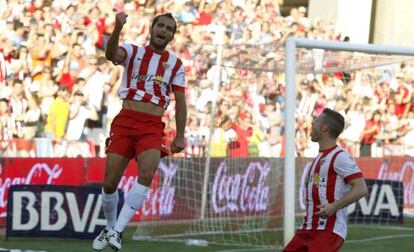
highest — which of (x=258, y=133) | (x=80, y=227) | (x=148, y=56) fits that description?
(x=148, y=56)

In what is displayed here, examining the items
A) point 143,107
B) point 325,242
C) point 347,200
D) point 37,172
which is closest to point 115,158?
point 143,107

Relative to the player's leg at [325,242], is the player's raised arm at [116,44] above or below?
above

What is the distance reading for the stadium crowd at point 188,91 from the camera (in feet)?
53.9

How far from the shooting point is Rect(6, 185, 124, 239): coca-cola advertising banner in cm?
1419

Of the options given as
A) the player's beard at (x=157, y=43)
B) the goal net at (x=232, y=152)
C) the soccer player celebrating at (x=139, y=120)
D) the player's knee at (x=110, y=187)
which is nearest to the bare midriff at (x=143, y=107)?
the soccer player celebrating at (x=139, y=120)

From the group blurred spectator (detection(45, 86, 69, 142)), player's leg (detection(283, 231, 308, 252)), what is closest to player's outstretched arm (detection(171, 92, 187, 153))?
player's leg (detection(283, 231, 308, 252))

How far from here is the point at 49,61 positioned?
1777cm

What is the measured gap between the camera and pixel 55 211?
14.3 m

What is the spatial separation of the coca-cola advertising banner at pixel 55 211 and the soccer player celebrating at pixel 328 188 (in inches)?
245

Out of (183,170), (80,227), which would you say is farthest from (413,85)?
(80,227)

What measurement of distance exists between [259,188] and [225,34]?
5.11 metres

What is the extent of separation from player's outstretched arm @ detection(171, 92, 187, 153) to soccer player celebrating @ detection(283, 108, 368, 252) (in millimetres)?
2222

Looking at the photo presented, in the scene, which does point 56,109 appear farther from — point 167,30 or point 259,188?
point 167,30

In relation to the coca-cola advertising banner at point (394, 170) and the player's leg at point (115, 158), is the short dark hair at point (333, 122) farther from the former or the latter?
the coca-cola advertising banner at point (394, 170)
